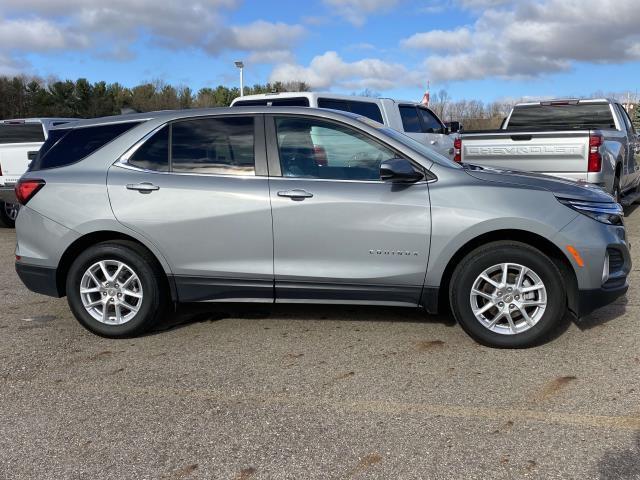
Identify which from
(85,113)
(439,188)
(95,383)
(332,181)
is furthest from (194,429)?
(85,113)

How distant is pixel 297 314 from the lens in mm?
5309

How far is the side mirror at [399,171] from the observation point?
4.22 m

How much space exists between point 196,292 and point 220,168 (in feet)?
3.24

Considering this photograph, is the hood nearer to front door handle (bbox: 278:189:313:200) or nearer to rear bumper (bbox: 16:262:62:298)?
front door handle (bbox: 278:189:313:200)

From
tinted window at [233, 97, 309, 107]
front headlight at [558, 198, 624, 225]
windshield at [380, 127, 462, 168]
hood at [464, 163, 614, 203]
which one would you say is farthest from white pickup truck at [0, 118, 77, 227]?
front headlight at [558, 198, 624, 225]

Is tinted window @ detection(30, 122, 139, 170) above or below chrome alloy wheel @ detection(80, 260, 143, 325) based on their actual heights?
above

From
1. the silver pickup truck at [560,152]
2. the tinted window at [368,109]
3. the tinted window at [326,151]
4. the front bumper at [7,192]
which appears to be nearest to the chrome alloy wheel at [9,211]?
the front bumper at [7,192]

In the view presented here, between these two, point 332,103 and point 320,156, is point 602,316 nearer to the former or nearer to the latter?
point 320,156

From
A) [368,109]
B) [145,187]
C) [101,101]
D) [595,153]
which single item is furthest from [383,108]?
[101,101]

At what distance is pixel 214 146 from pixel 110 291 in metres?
1.41

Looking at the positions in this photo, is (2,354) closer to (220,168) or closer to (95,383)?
(95,383)

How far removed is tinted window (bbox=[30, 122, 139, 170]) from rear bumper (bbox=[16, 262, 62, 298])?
0.83 meters

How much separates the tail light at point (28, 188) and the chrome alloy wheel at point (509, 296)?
350 centimetres

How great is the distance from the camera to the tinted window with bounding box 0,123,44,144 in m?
10.4
